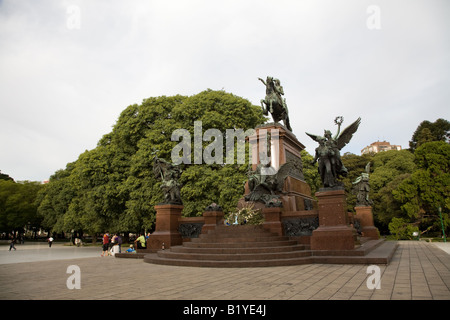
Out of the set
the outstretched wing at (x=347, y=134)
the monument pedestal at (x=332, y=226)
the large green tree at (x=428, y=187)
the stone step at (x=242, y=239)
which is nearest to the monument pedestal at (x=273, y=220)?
the stone step at (x=242, y=239)

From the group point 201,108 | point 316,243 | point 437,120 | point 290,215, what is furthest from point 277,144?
point 437,120

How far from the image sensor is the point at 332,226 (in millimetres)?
10961

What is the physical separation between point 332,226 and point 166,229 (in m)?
7.40

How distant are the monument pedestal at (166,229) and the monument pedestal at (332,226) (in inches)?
250

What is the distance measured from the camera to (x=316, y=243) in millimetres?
10969

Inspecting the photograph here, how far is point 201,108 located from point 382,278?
68.7ft

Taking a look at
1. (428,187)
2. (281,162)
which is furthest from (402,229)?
(281,162)

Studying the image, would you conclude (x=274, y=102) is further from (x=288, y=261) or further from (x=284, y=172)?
(x=288, y=261)

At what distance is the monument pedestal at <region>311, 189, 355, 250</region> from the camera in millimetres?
10570

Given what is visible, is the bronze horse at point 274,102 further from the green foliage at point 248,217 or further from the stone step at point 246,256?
the stone step at point 246,256

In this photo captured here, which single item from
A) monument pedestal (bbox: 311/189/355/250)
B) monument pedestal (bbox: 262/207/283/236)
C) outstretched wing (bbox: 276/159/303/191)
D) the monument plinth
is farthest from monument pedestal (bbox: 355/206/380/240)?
monument pedestal (bbox: 311/189/355/250)

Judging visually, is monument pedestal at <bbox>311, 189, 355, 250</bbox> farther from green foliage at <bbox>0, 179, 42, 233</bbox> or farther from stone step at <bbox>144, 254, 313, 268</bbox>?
green foliage at <bbox>0, 179, 42, 233</bbox>
